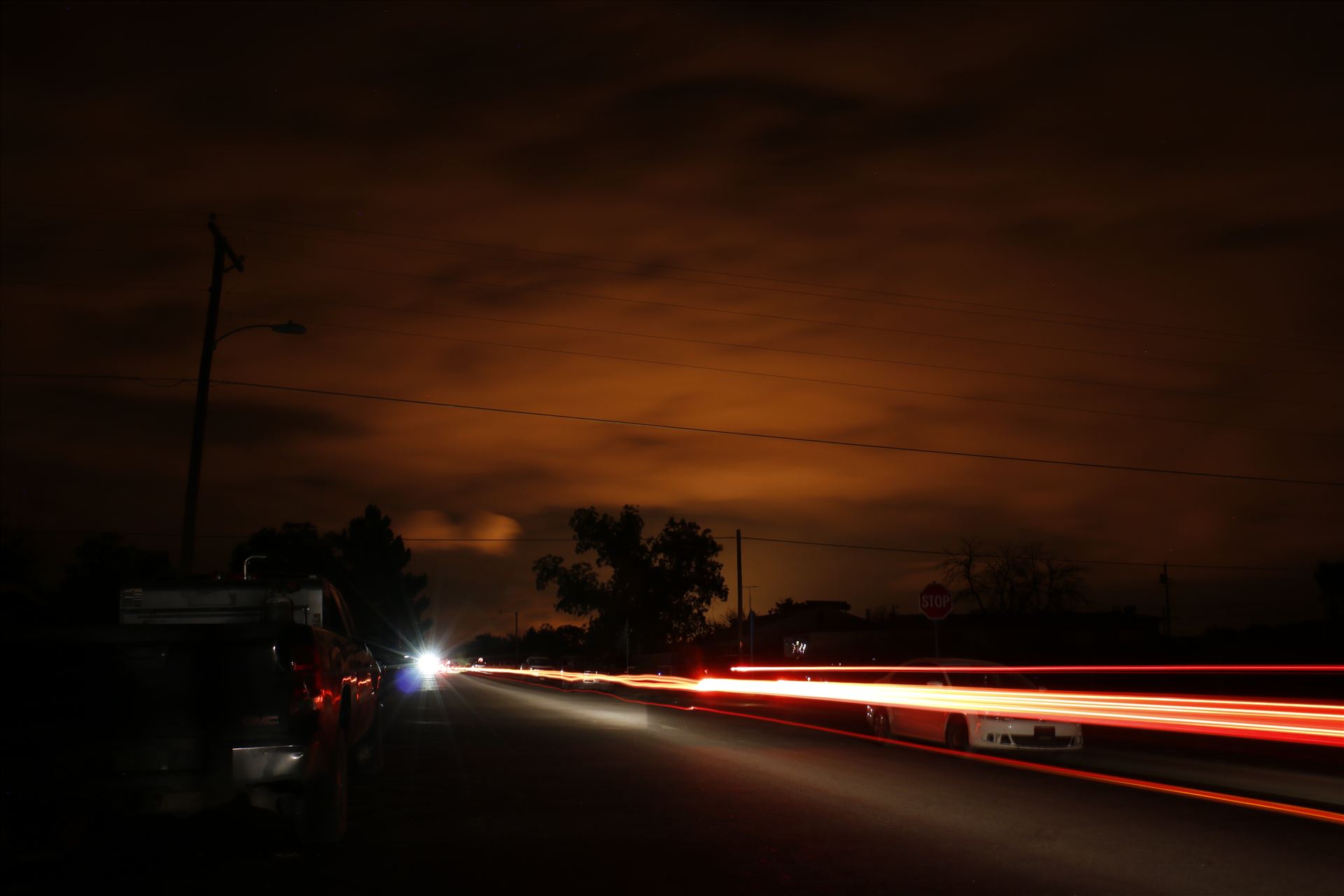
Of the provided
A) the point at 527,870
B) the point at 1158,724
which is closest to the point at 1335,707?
the point at 1158,724

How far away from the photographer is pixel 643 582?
115 meters

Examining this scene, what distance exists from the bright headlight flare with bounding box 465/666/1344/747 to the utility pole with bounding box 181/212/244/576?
48.8 feet

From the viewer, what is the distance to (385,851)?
920 cm

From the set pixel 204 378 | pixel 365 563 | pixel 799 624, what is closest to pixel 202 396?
pixel 204 378

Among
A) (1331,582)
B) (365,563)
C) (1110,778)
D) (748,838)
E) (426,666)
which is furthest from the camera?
(365,563)

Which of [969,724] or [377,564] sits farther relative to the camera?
[377,564]

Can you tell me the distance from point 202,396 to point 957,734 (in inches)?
739

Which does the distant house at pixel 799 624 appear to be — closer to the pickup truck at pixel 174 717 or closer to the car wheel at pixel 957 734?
the car wheel at pixel 957 734

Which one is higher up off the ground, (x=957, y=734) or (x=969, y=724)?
(x=969, y=724)

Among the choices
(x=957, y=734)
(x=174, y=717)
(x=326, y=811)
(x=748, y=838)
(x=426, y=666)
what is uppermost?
(x=426, y=666)

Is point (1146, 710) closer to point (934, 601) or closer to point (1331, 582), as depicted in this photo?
point (934, 601)

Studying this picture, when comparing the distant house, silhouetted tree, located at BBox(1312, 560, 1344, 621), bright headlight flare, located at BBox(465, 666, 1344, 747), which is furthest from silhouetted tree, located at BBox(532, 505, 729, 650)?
bright headlight flare, located at BBox(465, 666, 1344, 747)

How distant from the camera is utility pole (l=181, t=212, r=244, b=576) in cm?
2606

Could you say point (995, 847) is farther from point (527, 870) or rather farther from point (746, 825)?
point (527, 870)
